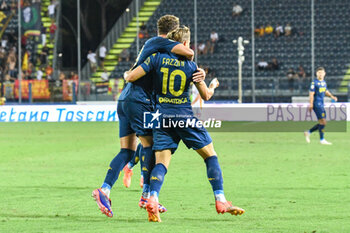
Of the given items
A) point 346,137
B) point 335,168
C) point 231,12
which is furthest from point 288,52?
point 335,168

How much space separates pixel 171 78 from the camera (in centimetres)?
802

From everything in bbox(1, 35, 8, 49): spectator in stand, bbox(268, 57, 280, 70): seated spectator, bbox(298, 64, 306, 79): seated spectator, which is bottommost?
bbox(298, 64, 306, 79): seated spectator

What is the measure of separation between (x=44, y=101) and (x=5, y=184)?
2345 cm

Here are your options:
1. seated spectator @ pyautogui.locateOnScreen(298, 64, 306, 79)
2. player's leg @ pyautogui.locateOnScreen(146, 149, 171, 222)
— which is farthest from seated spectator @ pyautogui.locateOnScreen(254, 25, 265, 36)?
player's leg @ pyautogui.locateOnScreen(146, 149, 171, 222)

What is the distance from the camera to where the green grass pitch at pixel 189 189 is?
26.0ft

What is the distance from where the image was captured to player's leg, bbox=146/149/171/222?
781 centimetres

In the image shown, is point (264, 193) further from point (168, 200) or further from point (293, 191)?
point (168, 200)

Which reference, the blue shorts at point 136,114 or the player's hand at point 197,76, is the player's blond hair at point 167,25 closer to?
the player's hand at point 197,76

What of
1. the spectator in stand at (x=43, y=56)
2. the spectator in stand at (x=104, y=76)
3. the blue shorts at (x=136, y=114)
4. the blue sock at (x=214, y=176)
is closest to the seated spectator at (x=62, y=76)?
the spectator in stand at (x=104, y=76)

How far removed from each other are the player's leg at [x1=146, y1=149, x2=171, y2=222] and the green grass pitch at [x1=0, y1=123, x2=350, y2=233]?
0.11 metres

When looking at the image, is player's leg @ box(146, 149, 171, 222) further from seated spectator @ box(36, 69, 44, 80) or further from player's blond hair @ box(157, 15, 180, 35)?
seated spectator @ box(36, 69, 44, 80)

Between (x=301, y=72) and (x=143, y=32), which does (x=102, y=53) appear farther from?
(x=301, y=72)

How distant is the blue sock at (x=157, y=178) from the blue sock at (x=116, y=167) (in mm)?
727

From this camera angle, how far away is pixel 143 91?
8648 mm
